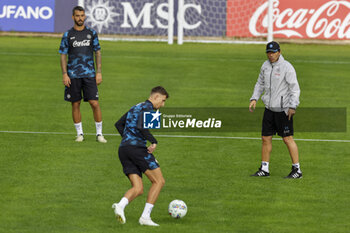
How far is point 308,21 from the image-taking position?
1378 inches

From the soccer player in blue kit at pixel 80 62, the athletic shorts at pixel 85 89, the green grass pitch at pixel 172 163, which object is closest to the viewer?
the green grass pitch at pixel 172 163

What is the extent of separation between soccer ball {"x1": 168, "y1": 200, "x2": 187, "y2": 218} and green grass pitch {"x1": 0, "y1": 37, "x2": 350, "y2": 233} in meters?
0.09

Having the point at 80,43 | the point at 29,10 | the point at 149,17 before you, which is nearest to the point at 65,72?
the point at 80,43

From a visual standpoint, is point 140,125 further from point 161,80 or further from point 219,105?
point 161,80

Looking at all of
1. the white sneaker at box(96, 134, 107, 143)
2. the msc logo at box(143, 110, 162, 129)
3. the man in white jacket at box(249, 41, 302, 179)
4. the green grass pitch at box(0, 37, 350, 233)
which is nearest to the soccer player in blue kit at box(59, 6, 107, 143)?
the white sneaker at box(96, 134, 107, 143)

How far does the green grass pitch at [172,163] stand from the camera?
11273mm

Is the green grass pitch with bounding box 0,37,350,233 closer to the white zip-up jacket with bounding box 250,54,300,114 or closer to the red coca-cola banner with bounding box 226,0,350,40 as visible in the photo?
the white zip-up jacket with bounding box 250,54,300,114

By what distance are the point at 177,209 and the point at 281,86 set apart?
11.5 feet

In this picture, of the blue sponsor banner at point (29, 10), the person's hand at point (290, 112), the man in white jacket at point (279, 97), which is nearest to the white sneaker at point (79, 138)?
the man in white jacket at point (279, 97)

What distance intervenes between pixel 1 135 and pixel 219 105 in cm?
664

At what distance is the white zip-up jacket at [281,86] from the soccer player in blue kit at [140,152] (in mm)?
3361

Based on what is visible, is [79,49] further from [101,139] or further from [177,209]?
[177,209]

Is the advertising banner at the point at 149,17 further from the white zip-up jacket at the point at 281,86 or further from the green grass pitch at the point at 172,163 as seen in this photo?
the white zip-up jacket at the point at 281,86

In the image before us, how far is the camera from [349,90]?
80.9 ft
